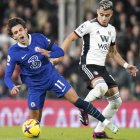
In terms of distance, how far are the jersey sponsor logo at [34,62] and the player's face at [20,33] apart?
0.98 ft

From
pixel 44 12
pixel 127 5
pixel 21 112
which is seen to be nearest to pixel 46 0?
pixel 44 12

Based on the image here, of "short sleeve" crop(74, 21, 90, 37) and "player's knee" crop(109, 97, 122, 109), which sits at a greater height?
"short sleeve" crop(74, 21, 90, 37)

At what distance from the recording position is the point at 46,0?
877 inches

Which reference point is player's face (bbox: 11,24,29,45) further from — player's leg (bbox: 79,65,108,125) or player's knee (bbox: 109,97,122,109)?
player's knee (bbox: 109,97,122,109)

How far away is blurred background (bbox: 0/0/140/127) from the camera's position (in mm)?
18172

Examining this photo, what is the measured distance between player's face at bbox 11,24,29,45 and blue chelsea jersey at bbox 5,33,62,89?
13 cm

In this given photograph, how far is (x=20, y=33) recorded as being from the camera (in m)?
11.9

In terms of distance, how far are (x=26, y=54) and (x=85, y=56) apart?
1384 millimetres

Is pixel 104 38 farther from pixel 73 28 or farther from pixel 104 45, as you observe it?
pixel 73 28

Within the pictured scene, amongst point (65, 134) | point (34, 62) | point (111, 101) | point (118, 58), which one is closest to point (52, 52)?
point (34, 62)

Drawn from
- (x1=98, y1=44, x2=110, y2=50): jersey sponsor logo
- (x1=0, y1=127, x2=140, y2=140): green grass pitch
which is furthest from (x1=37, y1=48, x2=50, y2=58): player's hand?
(x1=0, y1=127, x2=140, y2=140): green grass pitch

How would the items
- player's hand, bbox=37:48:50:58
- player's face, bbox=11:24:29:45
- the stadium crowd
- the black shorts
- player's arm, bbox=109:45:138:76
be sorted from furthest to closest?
1. the stadium crowd
2. player's arm, bbox=109:45:138:76
3. the black shorts
4. player's face, bbox=11:24:29:45
5. player's hand, bbox=37:48:50:58

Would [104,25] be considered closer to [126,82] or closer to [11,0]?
[126,82]

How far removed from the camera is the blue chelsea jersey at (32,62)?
12.0 m
